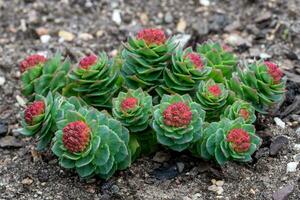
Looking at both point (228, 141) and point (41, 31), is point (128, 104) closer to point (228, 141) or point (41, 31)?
point (228, 141)

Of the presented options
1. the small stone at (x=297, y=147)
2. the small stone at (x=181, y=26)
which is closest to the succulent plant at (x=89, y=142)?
the small stone at (x=297, y=147)

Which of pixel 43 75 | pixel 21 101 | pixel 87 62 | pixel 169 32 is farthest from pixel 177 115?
pixel 169 32

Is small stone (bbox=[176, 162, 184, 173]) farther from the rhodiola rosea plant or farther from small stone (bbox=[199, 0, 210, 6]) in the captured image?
small stone (bbox=[199, 0, 210, 6])

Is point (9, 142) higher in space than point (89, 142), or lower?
lower

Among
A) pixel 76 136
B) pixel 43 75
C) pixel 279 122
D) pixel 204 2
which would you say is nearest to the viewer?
pixel 76 136

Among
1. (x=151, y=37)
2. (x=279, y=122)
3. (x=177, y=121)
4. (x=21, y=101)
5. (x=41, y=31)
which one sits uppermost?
(x=151, y=37)

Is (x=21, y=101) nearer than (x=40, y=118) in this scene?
No

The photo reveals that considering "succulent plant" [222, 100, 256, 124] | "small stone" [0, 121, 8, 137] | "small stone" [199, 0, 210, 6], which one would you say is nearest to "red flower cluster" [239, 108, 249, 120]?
"succulent plant" [222, 100, 256, 124]
